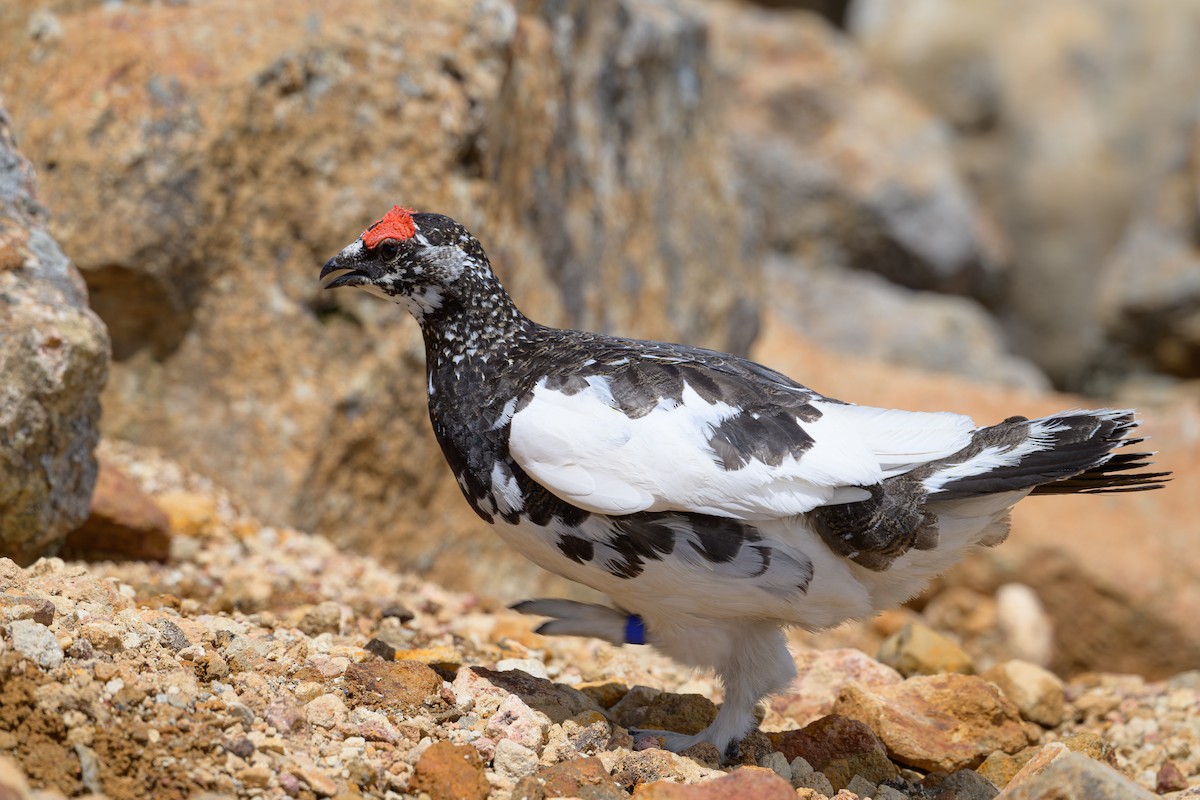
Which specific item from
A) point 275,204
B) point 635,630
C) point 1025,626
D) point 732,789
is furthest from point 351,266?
point 1025,626

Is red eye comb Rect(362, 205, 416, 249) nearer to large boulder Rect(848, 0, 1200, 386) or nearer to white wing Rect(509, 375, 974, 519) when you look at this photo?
white wing Rect(509, 375, 974, 519)

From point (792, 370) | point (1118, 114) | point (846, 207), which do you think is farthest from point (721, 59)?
point (792, 370)

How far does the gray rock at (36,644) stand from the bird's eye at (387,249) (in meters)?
1.84

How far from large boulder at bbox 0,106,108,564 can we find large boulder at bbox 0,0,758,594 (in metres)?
0.90

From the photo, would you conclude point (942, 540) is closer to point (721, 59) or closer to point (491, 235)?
point (491, 235)

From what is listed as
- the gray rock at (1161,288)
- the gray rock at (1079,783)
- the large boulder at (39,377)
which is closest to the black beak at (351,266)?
the large boulder at (39,377)

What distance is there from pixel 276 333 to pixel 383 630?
1.94 metres

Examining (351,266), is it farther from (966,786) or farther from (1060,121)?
(1060,121)

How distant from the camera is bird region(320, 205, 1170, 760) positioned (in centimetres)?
429

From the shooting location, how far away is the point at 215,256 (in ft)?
21.9

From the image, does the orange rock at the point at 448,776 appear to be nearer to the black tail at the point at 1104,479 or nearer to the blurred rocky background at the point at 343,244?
the black tail at the point at 1104,479

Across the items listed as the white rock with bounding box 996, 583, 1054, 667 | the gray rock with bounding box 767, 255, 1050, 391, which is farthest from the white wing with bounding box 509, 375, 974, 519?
the gray rock with bounding box 767, 255, 1050, 391

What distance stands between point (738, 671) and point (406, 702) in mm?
1163

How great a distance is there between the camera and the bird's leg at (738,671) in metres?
4.63
